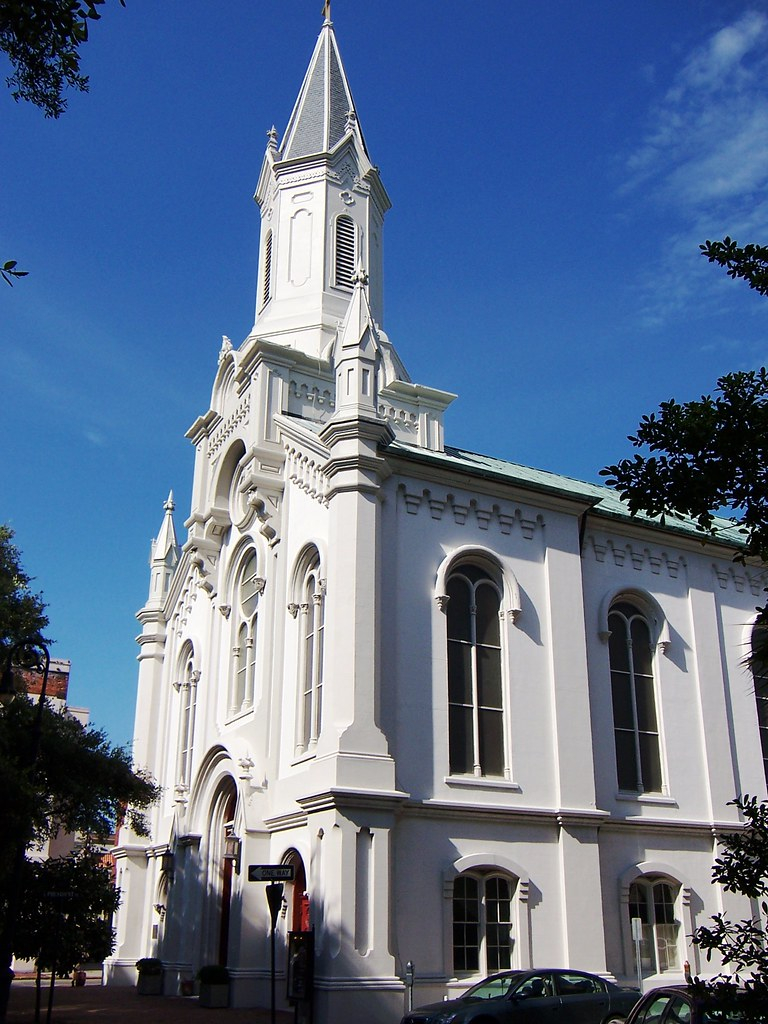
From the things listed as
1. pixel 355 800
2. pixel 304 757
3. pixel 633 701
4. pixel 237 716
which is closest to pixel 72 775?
pixel 237 716

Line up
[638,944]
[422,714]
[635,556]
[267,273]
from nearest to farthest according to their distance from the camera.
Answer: [638,944], [422,714], [635,556], [267,273]

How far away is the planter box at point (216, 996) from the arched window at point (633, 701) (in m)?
10.2

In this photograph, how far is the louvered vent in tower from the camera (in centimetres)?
3281

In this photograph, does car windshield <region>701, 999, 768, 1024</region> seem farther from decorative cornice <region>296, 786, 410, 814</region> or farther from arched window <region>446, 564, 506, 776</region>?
arched window <region>446, 564, 506, 776</region>

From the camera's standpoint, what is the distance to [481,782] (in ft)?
72.2

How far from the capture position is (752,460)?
371 inches

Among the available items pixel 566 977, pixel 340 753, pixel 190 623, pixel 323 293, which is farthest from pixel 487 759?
pixel 323 293

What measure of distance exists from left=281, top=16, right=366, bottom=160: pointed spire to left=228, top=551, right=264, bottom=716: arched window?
1488cm

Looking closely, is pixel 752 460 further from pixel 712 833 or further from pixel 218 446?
pixel 218 446

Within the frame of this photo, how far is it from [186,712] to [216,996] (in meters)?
10.9

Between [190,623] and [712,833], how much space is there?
55.8 ft

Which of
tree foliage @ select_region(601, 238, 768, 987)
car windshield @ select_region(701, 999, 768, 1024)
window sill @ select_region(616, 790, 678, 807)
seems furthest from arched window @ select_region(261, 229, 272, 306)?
car windshield @ select_region(701, 999, 768, 1024)

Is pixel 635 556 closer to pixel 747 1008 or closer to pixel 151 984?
pixel 151 984

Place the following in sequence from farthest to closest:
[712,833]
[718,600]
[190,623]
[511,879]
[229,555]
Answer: [190,623]
[229,555]
[718,600]
[712,833]
[511,879]
